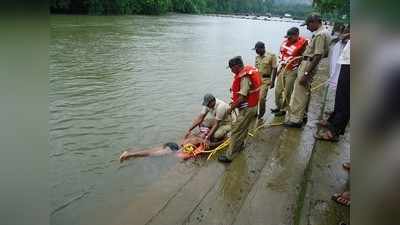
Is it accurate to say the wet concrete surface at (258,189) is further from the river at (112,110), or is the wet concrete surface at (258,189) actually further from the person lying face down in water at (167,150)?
the person lying face down in water at (167,150)

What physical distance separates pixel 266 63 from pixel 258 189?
149 inches

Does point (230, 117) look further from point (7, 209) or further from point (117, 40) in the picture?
point (117, 40)

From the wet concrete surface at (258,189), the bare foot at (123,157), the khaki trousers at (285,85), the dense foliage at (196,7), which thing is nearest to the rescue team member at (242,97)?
the wet concrete surface at (258,189)

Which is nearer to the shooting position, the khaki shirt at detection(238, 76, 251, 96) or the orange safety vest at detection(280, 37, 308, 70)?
the khaki shirt at detection(238, 76, 251, 96)

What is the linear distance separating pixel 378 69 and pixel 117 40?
2867 centimetres

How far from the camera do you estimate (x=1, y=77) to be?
34.9 inches

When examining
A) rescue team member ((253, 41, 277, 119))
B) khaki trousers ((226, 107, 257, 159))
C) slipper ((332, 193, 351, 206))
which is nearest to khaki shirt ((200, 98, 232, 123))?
khaki trousers ((226, 107, 257, 159))

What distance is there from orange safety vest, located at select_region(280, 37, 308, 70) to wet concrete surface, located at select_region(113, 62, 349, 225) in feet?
4.70

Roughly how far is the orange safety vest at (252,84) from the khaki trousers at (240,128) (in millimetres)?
109

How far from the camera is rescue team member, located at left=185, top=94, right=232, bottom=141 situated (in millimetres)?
7434

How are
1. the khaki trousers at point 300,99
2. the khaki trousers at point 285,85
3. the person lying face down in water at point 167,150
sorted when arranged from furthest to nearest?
the khaki trousers at point 285,85 → the person lying face down in water at point 167,150 → the khaki trousers at point 300,99

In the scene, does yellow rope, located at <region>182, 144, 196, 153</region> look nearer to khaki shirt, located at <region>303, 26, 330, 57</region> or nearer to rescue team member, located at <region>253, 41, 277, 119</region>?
rescue team member, located at <region>253, 41, 277, 119</region>

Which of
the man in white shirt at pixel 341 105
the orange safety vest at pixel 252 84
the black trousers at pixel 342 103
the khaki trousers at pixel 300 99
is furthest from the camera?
the khaki trousers at pixel 300 99

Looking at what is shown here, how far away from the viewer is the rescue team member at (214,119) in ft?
24.4
